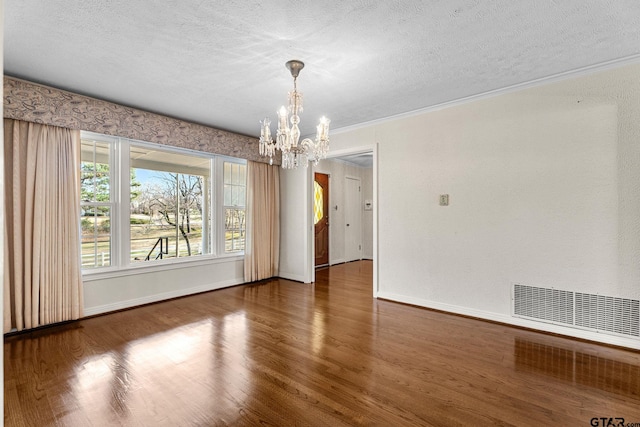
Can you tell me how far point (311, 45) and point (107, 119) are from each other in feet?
8.88

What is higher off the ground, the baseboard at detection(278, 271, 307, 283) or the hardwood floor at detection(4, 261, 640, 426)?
the baseboard at detection(278, 271, 307, 283)

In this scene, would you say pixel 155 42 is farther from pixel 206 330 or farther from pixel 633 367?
pixel 633 367

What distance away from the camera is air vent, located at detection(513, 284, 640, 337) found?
2850 mm

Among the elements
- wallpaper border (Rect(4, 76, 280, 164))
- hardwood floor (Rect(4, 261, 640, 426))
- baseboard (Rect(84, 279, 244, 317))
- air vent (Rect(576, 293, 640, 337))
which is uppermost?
wallpaper border (Rect(4, 76, 280, 164))

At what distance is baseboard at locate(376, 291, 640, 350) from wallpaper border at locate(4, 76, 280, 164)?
330 centimetres

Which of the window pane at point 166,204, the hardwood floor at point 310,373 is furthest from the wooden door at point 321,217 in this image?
the hardwood floor at point 310,373

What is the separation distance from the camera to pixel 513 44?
259 centimetres

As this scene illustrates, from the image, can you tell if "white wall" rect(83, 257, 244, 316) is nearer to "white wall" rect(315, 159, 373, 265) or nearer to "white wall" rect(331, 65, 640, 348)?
"white wall" rect(331, 65, 640, 348)

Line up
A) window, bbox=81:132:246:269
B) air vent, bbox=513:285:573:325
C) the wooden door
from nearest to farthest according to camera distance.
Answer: air vent, bbox=513:285:573:325, window, bbox=81:132:246:269, the wooden door

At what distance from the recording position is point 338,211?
7.60 meters

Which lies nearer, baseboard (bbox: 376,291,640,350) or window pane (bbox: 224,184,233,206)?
baseboard (bbox: 376,291,640,350)

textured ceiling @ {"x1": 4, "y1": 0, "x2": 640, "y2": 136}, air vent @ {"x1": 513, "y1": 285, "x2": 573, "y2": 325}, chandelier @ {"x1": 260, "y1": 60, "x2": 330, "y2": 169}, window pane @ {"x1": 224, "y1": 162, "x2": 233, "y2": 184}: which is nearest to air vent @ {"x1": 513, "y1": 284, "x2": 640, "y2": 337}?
air vent @ {"x1": 513, "y1": 285, "x2": 573, "y2": 325}

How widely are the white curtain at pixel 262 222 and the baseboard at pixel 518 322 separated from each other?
7.05ft

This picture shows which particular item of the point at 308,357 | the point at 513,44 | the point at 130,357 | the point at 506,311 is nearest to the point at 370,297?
the point at 506,311
